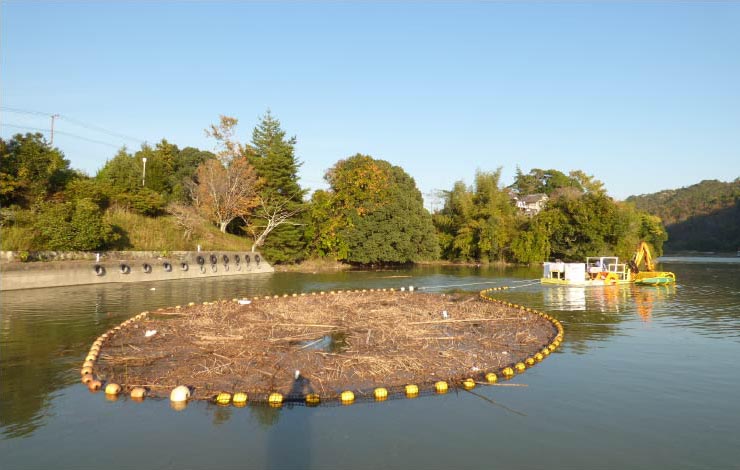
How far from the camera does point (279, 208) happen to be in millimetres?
45594

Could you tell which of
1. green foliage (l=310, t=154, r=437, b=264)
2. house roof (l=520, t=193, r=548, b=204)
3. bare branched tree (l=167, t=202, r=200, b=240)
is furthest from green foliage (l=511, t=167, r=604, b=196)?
bare branched tree (l=167, t=202, r=200, b=240)

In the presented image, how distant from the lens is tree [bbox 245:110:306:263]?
4525 cm

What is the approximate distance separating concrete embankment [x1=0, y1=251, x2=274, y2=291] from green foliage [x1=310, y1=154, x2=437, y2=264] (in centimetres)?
982

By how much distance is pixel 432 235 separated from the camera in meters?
53.8

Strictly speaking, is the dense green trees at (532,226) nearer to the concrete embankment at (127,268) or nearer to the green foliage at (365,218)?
the green foliage at (365,218)

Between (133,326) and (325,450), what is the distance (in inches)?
414

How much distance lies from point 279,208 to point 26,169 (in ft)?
67.8

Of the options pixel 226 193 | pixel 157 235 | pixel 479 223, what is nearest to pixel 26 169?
pixel 157 235

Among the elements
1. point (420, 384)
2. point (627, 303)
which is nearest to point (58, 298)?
point (420, 384)

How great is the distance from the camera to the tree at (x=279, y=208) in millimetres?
45250

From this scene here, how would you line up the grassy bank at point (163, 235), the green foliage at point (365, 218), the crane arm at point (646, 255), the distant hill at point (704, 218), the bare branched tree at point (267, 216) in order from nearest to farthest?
the crane arm at point (646, 255), the grassy bank at point (163, 235), the bare branched tree at point (267, 216), the green foliage at point (365, 218), the distant hill at point (704, 218)

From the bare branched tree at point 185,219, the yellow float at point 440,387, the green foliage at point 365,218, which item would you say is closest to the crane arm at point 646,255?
the green foliage at point 365,218

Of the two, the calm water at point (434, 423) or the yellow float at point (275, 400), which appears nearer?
the calm water at point (434, 423)

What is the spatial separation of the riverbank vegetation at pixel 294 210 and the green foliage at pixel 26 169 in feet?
0.25
